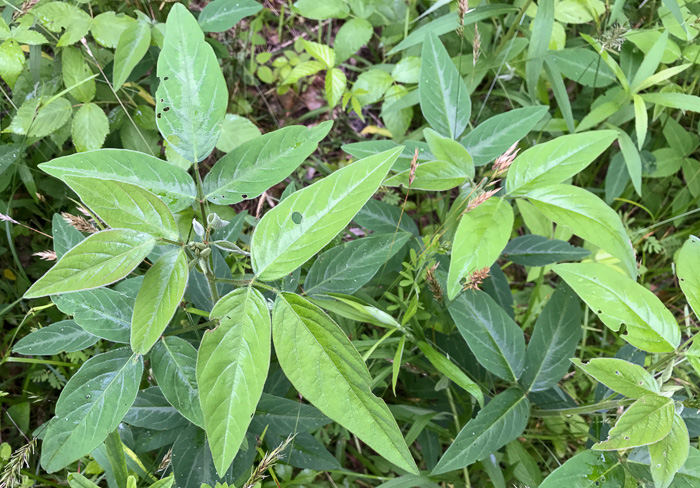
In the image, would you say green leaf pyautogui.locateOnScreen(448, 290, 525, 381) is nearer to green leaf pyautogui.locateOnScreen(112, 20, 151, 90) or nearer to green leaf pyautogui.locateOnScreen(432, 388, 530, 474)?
green leaf pyautogui.locateOnScreen(432, 388, 530, 474)

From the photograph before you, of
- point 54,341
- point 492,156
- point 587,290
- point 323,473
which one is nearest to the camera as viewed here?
point 587,290

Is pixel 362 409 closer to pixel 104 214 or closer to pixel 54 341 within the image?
pixel 104 214

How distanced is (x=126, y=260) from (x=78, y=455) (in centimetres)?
52

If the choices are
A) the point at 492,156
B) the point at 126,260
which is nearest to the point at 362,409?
the point at 126,260

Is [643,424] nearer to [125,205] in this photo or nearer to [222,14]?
[125,205]

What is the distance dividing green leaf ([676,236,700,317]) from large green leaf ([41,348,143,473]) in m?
1.28

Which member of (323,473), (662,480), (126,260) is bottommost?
(323,473)

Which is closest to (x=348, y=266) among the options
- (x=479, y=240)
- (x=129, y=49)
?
(x=479, y=240)

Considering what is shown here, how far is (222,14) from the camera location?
1.58 meters

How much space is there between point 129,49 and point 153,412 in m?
1.16

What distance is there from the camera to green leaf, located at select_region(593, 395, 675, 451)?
0.88 m

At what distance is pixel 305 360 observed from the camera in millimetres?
753

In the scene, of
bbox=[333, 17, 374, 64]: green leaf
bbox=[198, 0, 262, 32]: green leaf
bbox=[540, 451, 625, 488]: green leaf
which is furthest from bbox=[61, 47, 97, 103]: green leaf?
bbox=[540, 451, 625, 488]: green leaf

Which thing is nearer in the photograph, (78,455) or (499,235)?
(78,455)
